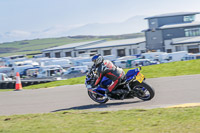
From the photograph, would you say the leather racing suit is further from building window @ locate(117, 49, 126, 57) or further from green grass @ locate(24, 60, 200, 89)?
building window @ locate(117, 49, 126, 57)

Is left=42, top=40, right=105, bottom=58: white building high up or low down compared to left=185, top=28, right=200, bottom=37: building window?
down

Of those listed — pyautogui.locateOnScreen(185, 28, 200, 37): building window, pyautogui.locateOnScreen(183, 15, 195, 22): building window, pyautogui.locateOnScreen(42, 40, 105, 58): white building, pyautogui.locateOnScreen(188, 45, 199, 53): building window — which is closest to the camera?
pyautogui.locateOnScreen(188, 45, 199, 53): building window

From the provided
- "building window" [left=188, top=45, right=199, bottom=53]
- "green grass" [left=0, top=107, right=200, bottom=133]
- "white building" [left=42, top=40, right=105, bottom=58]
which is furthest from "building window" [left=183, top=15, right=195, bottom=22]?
"green grass" [left=0, top=107, right=200, bottom=133]

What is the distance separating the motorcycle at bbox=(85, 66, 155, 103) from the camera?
9078 millimetres

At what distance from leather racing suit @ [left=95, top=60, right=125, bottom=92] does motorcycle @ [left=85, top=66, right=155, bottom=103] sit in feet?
0.43

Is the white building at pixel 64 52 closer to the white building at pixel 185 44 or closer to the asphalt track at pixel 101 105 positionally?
the white building at pixel 185 44

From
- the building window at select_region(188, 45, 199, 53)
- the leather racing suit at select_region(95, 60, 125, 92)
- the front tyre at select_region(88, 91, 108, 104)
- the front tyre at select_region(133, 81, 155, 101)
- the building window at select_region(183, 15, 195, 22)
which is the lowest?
the front tyre at select_region(88, 91, 108, 104)

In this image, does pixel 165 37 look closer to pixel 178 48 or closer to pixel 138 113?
pixel 178 48

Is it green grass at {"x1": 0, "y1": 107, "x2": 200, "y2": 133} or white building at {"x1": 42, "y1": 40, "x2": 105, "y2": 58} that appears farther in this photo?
white building at {"x1": 42, "y1": 40, "x2": 105, "y2": 58}

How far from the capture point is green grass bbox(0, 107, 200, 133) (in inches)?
225

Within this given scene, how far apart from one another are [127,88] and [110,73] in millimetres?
626

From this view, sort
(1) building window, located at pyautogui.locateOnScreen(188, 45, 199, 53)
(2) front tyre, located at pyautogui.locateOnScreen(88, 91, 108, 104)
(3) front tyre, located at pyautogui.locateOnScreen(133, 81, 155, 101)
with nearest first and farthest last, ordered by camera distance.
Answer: (3) front tyre, located at pyautogui.locateOnScreen(133, 81, 155, 101) → (2) front tyre, located at pyautogui.locateOnScreen(88, 91, 108, 104) → (1) building window, located at pyautogui.locateOnScreen(188, 45, 199, 53)

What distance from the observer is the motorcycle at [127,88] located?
9078mm

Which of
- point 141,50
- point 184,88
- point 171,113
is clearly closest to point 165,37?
point 141,50
